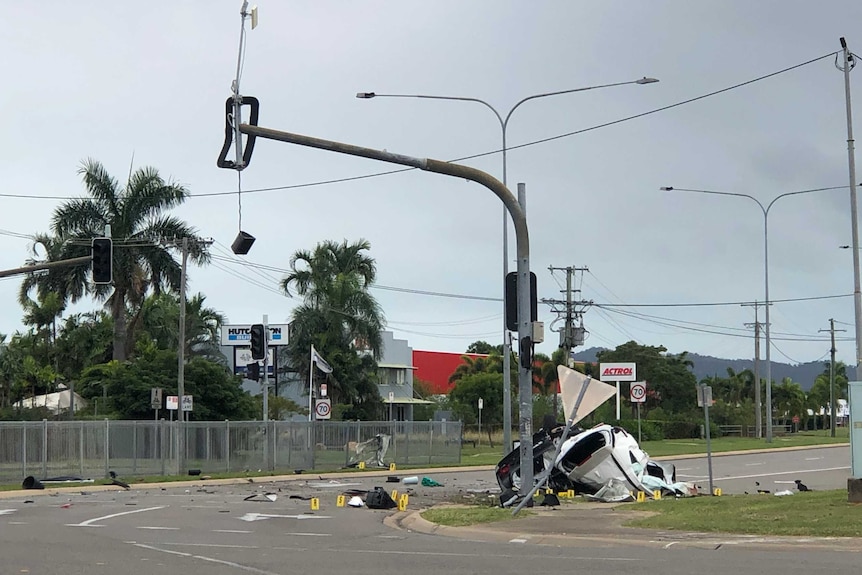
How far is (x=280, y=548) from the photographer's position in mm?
15430

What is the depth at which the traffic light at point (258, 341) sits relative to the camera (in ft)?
132

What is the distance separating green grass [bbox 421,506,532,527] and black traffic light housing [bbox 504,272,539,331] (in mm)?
3247

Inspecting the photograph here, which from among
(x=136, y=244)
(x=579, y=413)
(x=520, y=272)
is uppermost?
(x=136, y=244)

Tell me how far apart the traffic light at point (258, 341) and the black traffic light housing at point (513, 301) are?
2156 centimetres

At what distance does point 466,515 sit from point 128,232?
126ft

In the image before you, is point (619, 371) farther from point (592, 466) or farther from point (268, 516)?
point (268, 516)

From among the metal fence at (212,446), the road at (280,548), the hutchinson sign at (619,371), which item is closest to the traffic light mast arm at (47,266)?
the road at (280,548)

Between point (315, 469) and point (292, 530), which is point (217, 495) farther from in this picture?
point (315, 469)

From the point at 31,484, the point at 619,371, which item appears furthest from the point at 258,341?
the point at 619,371

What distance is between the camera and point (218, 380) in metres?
54.0

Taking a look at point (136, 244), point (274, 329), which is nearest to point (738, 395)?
point (274, 329)

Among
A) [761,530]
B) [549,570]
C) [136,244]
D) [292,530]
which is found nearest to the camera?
[549,570]

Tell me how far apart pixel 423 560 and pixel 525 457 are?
6.45 metres

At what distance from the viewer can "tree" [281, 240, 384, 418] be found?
64688mm
